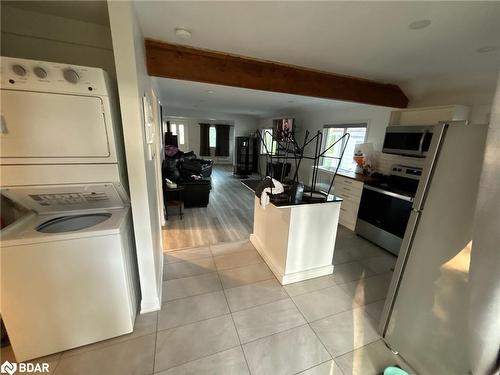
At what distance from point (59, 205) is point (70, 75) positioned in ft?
2.99

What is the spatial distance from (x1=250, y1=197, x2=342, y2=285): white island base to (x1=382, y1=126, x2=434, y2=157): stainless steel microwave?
1.52 meters

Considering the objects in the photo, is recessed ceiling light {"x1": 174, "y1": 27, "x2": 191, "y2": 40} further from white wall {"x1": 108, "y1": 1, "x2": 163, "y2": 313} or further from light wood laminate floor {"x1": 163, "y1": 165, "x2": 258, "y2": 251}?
light wood laminate floor {"x1": 163, "y1": 165, "x2": 258, "y2": 251}

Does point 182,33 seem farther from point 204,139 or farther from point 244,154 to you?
point 204,139

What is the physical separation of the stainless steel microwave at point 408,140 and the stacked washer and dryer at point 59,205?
333cm

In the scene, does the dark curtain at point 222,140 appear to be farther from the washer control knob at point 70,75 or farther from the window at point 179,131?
the washer control knob at point 70,75

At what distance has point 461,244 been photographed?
1.11 meters

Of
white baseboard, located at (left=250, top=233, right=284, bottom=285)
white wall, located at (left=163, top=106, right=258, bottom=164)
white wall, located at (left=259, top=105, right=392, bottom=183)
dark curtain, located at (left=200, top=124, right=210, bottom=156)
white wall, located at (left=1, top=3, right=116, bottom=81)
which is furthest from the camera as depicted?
dark curtain, located at (left=200, top=124, right=210, bottom=156)

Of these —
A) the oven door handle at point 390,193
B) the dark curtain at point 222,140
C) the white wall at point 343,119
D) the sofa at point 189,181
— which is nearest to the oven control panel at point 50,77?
the sofa at point 189,181

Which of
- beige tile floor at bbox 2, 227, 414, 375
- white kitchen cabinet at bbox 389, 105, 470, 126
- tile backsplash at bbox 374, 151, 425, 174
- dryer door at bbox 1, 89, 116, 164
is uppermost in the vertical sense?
white kitchen cabinet at bbox 389, 105, 470, 126

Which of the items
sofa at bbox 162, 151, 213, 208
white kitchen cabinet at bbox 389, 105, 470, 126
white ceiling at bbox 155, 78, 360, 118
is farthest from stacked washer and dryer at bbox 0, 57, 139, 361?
white kitchen cabinet at bbox 389, 105, 470, 126

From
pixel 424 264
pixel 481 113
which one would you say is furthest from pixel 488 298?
pixel 481 113

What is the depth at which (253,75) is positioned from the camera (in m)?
2.20

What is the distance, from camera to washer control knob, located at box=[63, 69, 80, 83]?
1.11m

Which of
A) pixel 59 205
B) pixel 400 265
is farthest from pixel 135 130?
pixel 400 265
